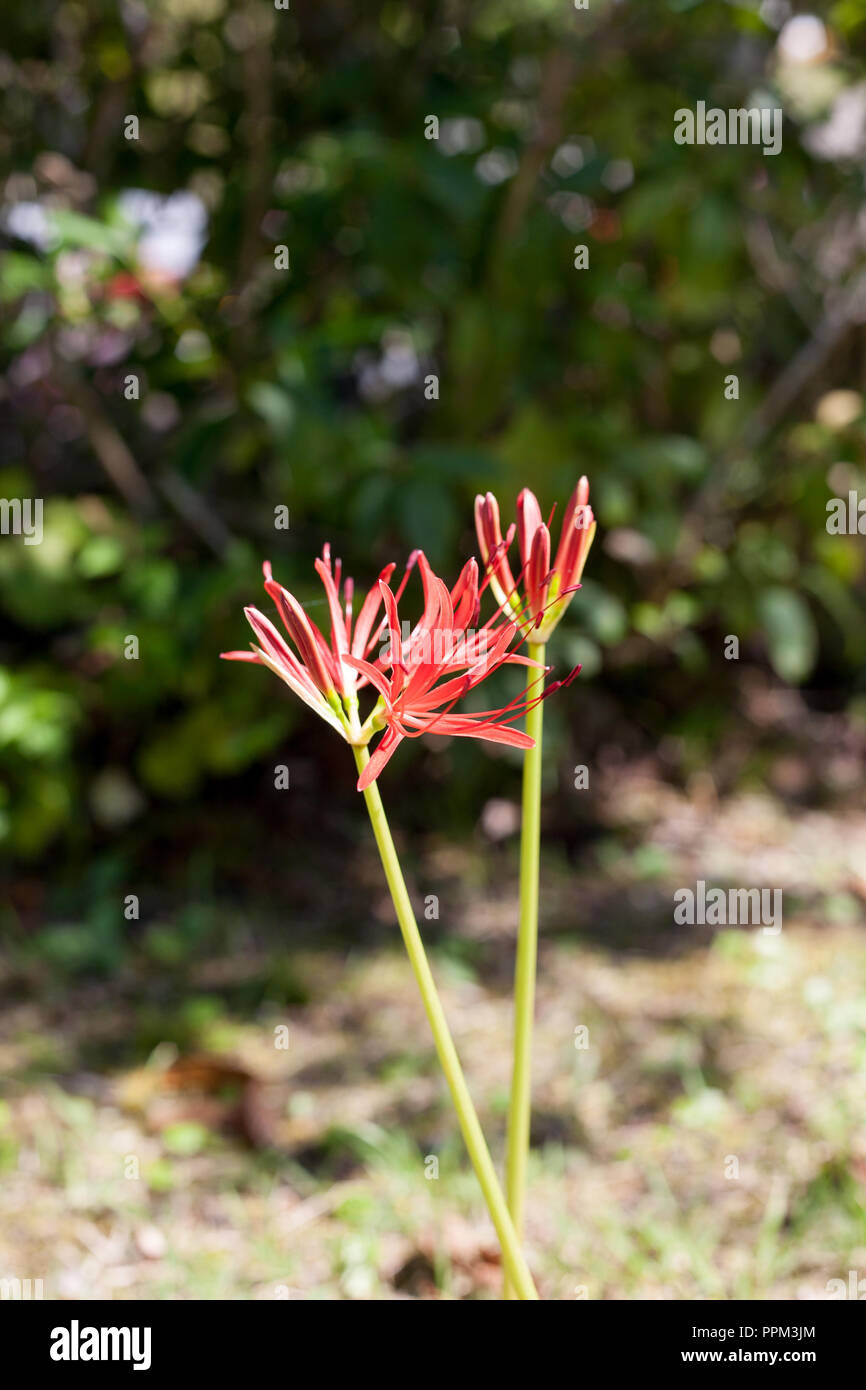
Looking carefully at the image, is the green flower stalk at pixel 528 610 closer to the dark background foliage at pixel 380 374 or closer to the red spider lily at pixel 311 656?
the red spider lily at pixel 311 656

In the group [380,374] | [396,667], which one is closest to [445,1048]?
[396,667]

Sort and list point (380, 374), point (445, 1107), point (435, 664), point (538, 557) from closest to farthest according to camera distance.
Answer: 1. point (435, 664)
2. point (538, 557)
3. point (445, 1107)
4. point (380, 374)

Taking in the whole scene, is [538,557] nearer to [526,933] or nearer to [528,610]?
[528,610]

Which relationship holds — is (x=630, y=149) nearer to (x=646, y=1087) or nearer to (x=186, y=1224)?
(x=646, y=1087)

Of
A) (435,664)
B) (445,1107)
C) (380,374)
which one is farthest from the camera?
(380,374)

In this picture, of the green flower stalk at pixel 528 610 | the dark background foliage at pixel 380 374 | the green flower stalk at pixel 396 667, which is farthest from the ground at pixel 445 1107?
the green flower stalk at pixel 396 667
